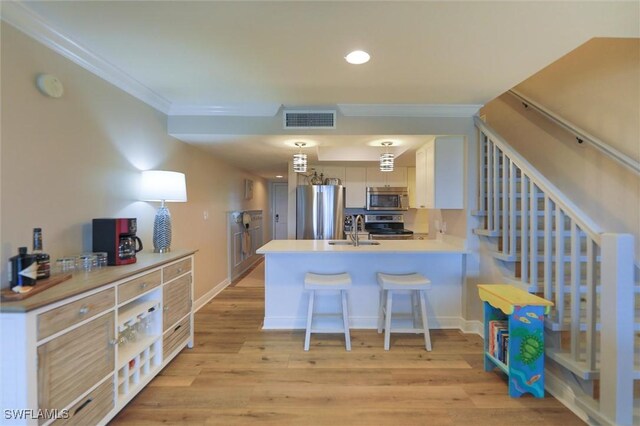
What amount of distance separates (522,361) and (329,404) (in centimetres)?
135

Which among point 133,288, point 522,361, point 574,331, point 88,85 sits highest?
point 88,85

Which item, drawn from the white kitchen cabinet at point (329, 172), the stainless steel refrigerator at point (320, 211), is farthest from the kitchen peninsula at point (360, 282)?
the white kitchen cabinet at point (329, 172)

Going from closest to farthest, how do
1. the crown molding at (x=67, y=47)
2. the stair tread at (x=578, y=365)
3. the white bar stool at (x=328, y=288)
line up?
the crown molding at (x=67, y=47)
the stair tread at (x=578, y=365)
the white bar stool at (x=328, y=288)

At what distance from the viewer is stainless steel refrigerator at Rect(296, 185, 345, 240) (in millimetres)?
4574

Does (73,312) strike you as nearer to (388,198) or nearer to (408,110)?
(408,110)

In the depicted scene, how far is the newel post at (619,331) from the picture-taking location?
4.71 ft

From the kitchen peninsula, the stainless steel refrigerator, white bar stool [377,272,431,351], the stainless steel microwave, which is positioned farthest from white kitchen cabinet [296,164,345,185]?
white bar stool [377,272,431,351]

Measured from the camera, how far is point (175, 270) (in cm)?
224

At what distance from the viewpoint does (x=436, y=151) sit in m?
2.90

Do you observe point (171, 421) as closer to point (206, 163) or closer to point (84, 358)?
point (84, 358)

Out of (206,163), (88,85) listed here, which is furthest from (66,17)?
(206,163)

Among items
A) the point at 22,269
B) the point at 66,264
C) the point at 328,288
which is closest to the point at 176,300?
the point at 66,264

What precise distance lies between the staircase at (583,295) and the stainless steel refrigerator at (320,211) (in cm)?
247

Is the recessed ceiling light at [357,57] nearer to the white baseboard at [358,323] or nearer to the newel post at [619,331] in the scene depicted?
the newel post at [619,331]
